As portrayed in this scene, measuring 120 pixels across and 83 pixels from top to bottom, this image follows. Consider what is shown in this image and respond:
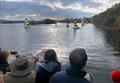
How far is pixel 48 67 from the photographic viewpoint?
8.68 metres

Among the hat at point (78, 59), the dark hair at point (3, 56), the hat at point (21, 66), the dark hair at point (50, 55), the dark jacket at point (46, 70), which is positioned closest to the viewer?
the hat at point (78, 59)

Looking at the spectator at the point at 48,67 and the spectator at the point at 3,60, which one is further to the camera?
the spectator at the point at 3,60

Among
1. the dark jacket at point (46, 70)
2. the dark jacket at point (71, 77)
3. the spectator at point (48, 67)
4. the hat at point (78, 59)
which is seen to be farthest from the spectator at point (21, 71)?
the hat at point (78, 59)

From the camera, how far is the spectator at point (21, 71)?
23.7 feet

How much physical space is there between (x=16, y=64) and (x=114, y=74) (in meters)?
1.79

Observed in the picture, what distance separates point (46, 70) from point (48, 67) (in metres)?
0.09

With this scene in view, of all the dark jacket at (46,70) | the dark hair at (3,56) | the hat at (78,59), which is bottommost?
the dark jacket at (46,70)

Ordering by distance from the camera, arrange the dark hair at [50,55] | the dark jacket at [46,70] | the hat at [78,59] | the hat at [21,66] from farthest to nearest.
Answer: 1. the dark jacket at [46,70]
2. the dark hair at [50,55]
3. the hat at [21,66]
4. the hat at [78,59]

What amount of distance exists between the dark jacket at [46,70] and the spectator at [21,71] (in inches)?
34.1

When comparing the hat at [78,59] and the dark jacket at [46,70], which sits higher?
the hat at [78,59]

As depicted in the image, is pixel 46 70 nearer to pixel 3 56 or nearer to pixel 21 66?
pixel 3 56

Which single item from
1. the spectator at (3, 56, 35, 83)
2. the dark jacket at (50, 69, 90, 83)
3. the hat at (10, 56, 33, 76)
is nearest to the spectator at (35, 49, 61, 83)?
the spectator at (3, 56, 35, 83)

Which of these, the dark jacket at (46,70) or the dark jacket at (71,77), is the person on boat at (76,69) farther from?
the dark jacket at (46,70)

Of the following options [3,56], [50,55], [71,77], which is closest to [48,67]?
[50,55]
